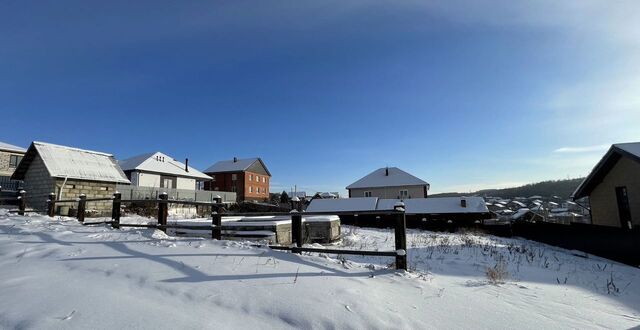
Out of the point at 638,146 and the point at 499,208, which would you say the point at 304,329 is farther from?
the point at 499,208

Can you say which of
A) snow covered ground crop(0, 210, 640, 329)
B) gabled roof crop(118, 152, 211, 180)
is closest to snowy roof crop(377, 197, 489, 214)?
gabled roof crop(118, 152, 211, 180)

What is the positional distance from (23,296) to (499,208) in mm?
70347

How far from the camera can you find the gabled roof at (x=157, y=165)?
1474 inches

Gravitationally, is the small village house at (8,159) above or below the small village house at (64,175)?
above

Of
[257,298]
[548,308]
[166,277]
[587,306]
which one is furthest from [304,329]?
[587,306]

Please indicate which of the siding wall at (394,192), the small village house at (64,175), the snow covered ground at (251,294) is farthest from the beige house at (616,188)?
the siding wall at (394,192)

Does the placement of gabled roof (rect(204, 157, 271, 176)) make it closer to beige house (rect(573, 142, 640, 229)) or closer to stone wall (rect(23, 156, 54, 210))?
stone wall (rect(23, 156, 54, 210))

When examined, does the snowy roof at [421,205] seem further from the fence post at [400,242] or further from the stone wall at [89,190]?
the fence post at [400,242]

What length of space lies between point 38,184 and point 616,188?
31516 mm

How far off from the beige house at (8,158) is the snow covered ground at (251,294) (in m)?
38.1

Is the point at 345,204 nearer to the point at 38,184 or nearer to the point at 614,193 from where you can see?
the point at 614,193

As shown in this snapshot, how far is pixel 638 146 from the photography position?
14492 mm

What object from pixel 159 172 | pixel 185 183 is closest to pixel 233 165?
pixel 185 183

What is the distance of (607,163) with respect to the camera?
16.8 metres
